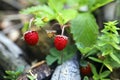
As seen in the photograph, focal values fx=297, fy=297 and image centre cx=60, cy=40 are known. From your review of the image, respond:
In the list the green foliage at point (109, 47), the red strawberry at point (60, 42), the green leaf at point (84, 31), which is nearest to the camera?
the green foliage at point (109, 47)

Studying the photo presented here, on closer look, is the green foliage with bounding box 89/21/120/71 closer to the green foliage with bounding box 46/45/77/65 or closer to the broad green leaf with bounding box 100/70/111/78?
the broad green leaf with bounding box 100/70/111/78

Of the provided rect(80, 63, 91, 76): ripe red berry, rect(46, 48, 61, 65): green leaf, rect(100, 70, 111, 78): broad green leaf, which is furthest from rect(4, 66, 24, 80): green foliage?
rect(100, 70, 111, 78): broad green leaf

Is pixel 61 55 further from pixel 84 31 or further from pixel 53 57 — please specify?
pixel 84 31

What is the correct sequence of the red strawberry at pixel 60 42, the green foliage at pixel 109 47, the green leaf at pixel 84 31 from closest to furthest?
the green foliage at pixel 109 47 < the red strawberry at pixel 60 42 < the green leaf at pixel 84 31

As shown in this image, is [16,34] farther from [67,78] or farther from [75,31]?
[67,78]

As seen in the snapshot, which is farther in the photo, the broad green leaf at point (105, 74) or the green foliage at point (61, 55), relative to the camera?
the green foliage at point (61, 55)

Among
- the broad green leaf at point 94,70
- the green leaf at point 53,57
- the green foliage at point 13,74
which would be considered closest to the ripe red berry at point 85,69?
the broad green leaf at point 94,70

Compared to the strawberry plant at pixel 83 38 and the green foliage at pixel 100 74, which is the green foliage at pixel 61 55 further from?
the green foliage at pixel 100 74

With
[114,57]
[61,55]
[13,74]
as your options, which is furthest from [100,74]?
[13,74]
